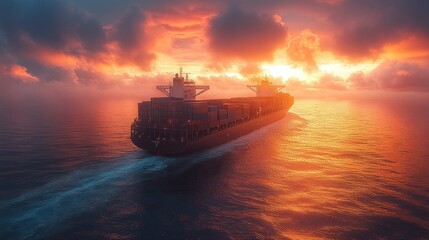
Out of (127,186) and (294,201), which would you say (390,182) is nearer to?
(294,201)

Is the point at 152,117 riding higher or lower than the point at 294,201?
higher

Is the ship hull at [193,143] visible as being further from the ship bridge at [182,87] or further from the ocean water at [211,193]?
the ship bridge at [182,87]

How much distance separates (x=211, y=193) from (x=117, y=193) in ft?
33.9

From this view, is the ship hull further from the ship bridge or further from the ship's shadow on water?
the ship bridge

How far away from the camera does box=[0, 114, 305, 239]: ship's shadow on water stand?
21.6 metres

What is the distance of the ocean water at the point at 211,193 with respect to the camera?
21.8 m

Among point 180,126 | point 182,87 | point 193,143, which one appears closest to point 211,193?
point 193,143

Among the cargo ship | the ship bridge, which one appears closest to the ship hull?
the cargo ship

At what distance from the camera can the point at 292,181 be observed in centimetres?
3388

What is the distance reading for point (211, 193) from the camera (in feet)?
97.3

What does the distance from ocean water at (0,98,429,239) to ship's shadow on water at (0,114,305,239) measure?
102 mm

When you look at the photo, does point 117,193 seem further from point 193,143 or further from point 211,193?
point 193,143

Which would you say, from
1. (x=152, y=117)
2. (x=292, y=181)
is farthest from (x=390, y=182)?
(x=152, y=117)

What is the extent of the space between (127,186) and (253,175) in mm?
16648
